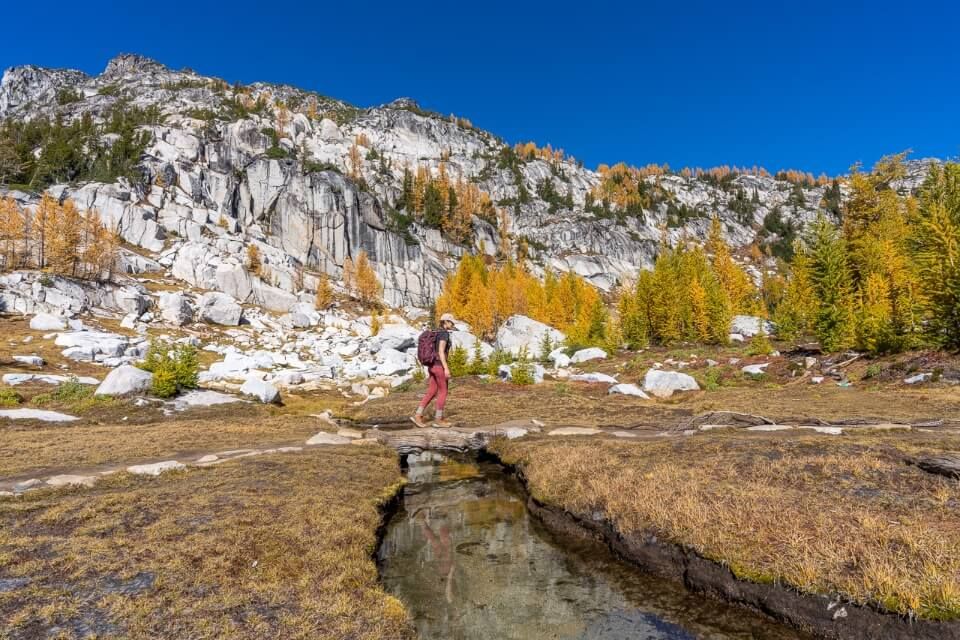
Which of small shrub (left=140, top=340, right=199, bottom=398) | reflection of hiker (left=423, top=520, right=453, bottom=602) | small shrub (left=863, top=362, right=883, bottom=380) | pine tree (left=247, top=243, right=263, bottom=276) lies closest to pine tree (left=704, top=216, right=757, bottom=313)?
small shrub (left=863, top=362, right=883, bottom=380)

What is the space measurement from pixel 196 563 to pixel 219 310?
92.5 m

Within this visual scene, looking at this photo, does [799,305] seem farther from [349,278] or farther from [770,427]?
[349,278]

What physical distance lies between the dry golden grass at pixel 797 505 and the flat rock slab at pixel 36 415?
22741 millimetres

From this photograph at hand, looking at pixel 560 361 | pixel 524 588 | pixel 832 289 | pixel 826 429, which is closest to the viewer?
pixel 524 588

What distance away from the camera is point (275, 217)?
142 m

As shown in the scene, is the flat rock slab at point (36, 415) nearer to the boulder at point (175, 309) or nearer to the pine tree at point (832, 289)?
the pine tree at point (832, 289)

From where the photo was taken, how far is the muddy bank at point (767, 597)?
5.05 meters

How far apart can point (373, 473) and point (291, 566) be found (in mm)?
6124

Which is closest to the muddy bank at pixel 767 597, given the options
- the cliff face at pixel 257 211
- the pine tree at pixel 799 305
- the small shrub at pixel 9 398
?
the small shrub at pixel 9 398

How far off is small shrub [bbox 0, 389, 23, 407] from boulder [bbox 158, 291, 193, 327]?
203 ft

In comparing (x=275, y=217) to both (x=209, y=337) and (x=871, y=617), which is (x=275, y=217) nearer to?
(x=209, y=337)

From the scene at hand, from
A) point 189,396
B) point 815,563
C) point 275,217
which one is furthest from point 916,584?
point 275,217

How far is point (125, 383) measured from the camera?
25.8m

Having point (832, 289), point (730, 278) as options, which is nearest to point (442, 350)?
point (832, 289)
